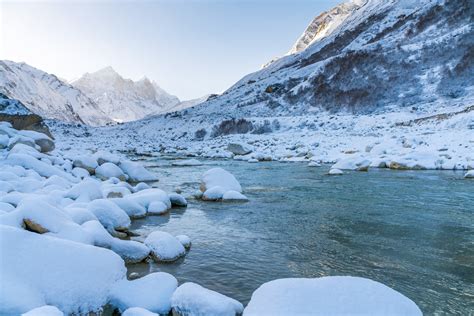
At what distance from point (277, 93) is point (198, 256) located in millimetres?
64626

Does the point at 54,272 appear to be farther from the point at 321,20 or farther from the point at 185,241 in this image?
the point at 321,20

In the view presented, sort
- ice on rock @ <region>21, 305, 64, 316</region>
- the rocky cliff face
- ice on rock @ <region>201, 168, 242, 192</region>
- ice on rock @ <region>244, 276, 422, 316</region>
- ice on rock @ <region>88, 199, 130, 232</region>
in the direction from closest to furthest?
1. ice on rock @ <region>21, 305, 64, 316</region>
2. ice on rock @ <region>244, 276, 422, 316</region>
3. ice on rock @ <region>88, 199, 130, 232</region>
4. ice on rock @ <region>201, 168, 242, 192</region>
5. the rocky cliff face

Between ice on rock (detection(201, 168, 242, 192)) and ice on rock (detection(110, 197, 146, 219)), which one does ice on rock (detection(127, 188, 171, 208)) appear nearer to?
ice on rock (detection(110, 197, 146, 219))

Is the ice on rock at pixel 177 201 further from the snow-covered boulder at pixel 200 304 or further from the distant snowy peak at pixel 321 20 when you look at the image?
the distant snowy peak at pixel 321 20

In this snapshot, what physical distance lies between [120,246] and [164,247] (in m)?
0.74

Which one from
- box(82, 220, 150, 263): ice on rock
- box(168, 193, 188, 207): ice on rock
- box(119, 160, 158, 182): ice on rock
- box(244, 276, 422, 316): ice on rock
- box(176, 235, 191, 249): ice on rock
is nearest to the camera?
box(244, 276, 422, 316): ice on rock

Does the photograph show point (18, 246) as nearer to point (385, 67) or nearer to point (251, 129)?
point (251, 129)

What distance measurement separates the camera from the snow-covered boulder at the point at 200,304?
4395 millimetres

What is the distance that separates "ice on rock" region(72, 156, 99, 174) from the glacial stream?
152 inches

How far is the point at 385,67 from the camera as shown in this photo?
177 feet

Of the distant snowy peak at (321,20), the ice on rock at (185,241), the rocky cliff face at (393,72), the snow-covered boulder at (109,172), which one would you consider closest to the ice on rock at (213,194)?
the ice on rock at (185,241)

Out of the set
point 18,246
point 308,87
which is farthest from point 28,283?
point 308,87

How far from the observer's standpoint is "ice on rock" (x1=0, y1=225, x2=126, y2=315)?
4176 mm

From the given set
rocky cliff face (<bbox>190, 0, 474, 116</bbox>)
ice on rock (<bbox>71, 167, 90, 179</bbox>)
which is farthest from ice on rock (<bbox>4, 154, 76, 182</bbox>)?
rocky cliff face (<bbox>190, 0, 474, 116</bbox>)
